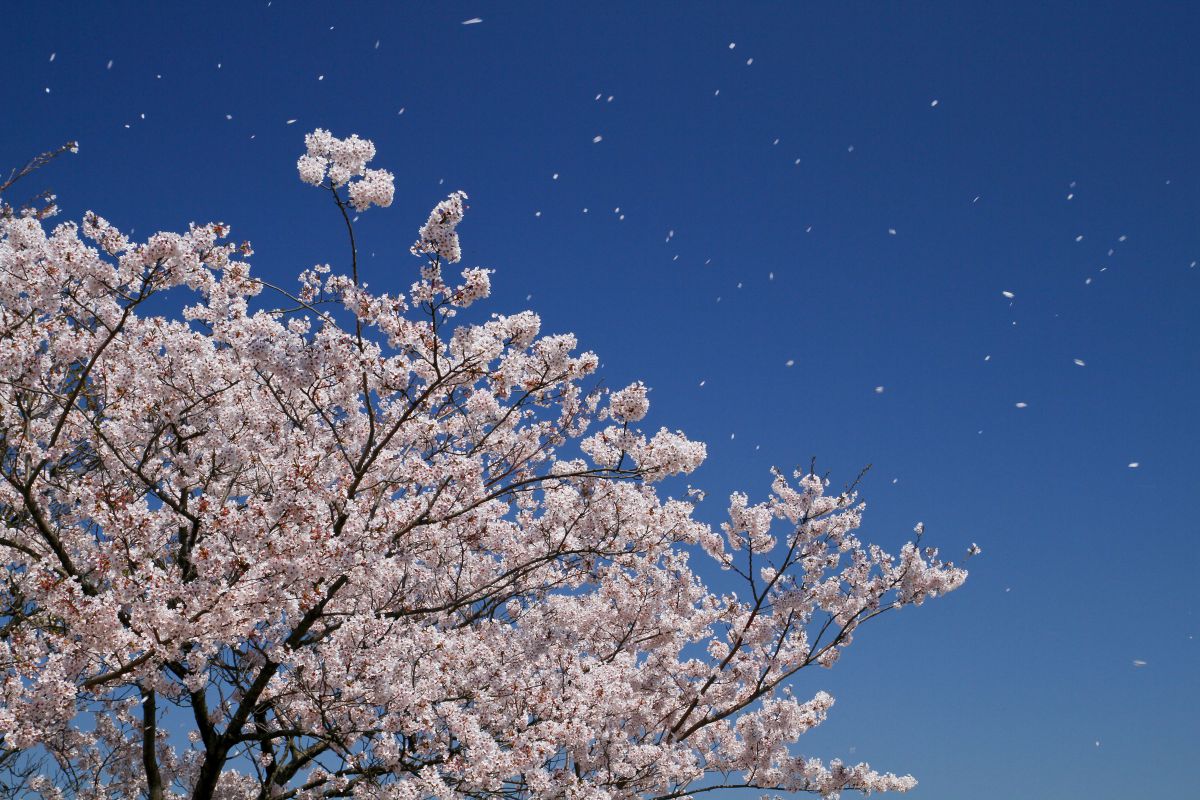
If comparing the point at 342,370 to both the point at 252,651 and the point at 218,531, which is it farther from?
the point at 252,651

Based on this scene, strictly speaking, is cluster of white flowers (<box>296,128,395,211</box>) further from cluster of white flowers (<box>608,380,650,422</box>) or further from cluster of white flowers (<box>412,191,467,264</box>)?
cluster of white flowers (<box>608,380,650,422</box>)

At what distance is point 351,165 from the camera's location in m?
7.34

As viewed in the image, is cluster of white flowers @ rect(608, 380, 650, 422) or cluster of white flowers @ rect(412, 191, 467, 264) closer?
cluster of white flowers @ rect(412, 191, 467, 264)

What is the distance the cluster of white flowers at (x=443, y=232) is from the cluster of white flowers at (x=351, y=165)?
2.00 feet

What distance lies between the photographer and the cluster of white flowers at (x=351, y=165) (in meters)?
7.31

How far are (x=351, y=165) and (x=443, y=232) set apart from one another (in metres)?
1.10

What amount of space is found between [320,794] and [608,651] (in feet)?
15.3

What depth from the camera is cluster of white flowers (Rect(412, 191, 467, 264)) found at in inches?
276

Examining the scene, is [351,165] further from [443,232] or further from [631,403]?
[631,403]

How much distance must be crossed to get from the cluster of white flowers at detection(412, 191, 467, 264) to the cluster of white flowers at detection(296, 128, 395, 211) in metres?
0.61

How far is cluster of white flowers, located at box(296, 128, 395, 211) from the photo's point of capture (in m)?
7.31

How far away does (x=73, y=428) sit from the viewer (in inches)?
372

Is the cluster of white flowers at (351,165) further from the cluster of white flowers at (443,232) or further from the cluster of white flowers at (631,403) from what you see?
the cluster of white flowers at (631,403)

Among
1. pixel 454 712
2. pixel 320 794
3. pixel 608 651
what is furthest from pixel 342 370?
pixel 608 651
